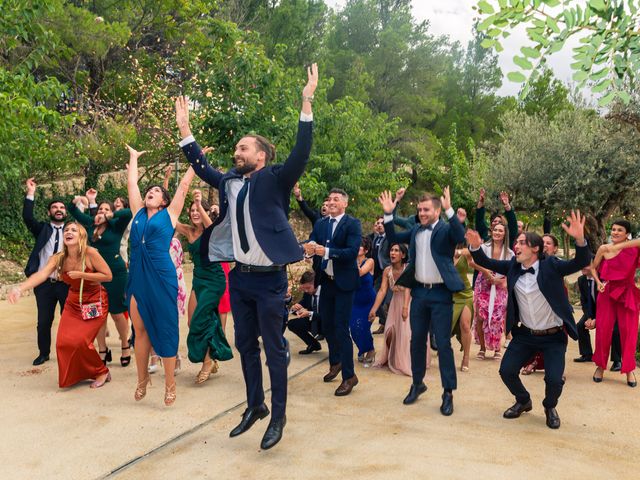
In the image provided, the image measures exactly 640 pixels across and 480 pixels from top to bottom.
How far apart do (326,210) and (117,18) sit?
54.8ft

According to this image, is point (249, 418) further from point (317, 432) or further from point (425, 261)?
point (425, 261)

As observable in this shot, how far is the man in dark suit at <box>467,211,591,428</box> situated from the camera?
5.07 m

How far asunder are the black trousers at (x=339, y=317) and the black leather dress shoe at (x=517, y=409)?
1.53m

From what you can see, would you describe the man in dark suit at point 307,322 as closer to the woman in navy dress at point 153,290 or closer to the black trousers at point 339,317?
the black trousers at point 339,317

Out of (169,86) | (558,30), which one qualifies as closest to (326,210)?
(558,30)

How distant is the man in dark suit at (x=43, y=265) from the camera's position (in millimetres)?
7004

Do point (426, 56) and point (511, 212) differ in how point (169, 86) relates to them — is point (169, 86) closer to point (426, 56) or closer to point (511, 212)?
point (511, 212)

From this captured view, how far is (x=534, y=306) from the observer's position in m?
5.18

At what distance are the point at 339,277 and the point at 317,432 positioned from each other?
1.66 meters

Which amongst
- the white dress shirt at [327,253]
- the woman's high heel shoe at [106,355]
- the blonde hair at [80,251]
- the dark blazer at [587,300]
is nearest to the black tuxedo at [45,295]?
the woman's high heel shoe at [106,355]

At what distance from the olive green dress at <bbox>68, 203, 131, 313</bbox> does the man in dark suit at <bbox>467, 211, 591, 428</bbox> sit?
14.0ft

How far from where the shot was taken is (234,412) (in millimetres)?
5270

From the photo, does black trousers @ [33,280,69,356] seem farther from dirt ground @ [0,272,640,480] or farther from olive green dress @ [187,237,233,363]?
olive green dress @ [187,237,233,363]

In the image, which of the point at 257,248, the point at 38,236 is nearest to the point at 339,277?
the point at 257,248
